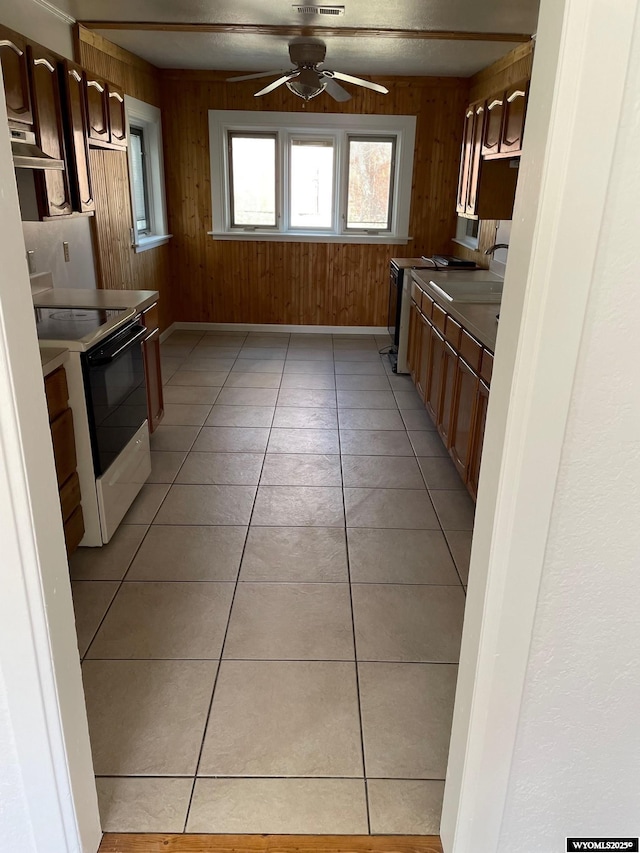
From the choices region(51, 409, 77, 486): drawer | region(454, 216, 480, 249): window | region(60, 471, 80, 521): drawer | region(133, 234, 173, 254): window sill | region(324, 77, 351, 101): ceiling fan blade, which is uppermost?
region(324, 77, 351, 101): ceiling fan blade

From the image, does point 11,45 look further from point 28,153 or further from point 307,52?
point 307,52

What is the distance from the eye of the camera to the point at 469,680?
1245 mm

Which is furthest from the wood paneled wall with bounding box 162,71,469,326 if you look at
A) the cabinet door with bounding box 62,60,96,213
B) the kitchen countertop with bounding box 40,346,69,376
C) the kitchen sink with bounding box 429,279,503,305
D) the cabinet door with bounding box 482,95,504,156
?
the kitchen countertop with bounding box 40,346,69,376

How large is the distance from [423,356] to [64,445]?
2.69 metres

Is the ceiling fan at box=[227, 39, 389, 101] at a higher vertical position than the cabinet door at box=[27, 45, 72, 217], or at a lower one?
higher

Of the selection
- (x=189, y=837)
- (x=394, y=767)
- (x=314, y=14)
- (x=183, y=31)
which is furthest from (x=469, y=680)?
(x=183, y=31)

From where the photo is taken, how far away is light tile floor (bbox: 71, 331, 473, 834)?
1.57 m

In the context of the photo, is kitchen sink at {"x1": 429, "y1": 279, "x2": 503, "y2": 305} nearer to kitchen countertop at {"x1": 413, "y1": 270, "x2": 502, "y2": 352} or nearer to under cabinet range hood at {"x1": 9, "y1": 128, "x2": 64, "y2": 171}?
kitchen countertop at {"x1": 413, "y1": 270, "x2": 502, "y2": 352}

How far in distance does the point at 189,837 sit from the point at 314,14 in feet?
13.5

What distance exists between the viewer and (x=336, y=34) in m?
4.15

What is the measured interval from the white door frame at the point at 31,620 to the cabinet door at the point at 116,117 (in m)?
3.03

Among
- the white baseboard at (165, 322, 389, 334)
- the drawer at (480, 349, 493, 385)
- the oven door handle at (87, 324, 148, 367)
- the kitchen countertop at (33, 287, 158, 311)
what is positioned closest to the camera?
the oven door handle at (87, 324, 148, 367)

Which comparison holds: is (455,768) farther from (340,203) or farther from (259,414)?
(340,203)

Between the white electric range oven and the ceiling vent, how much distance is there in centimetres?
213
